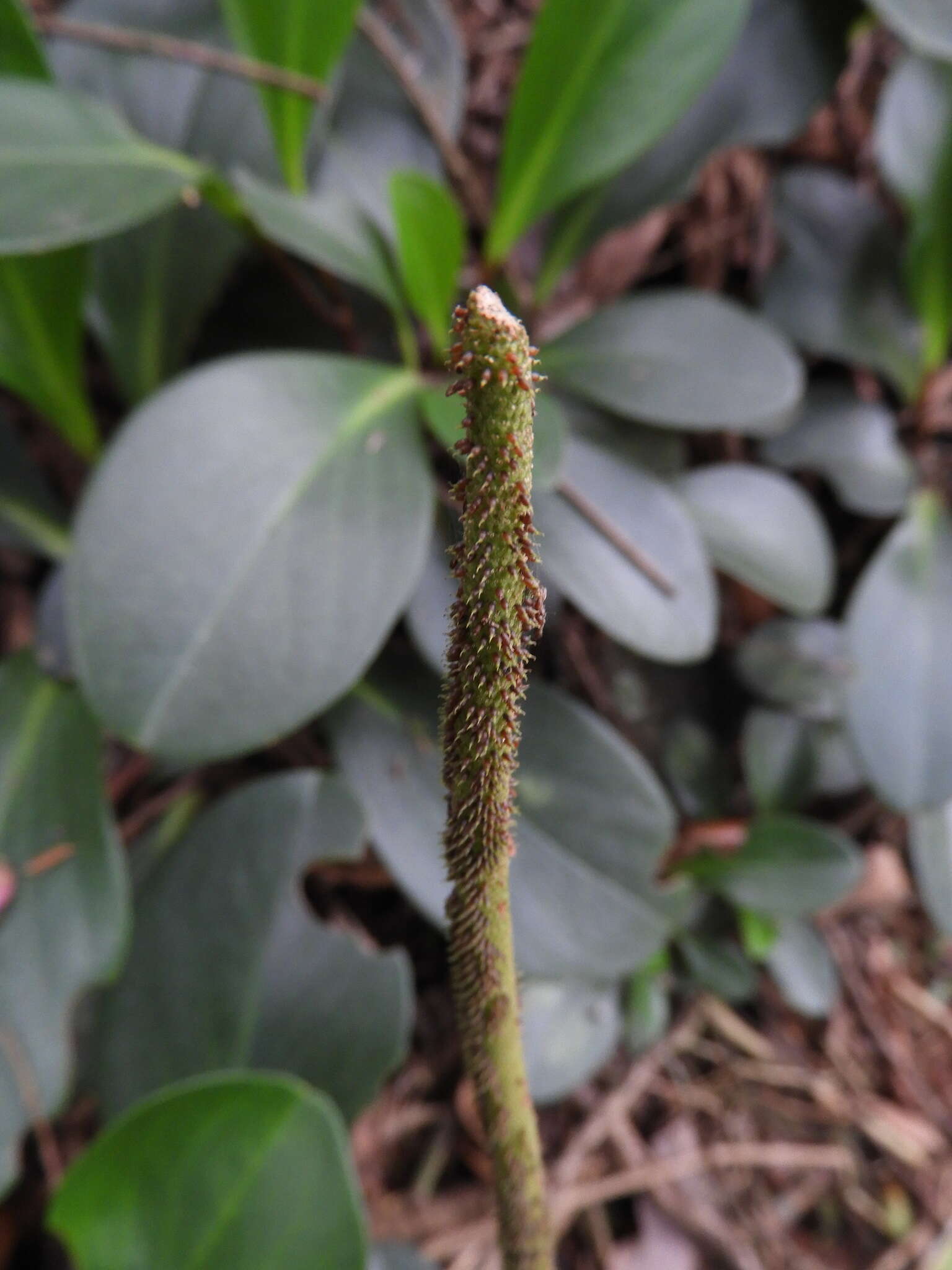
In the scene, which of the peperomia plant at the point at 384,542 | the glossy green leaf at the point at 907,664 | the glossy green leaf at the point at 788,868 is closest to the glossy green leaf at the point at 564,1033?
the peperomia plant at the point at 384,542

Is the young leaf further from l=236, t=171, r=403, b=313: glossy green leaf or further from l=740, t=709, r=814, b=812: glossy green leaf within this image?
l=740, t=709, r=814, b=812: glossy green leaf

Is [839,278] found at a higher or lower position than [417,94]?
lower

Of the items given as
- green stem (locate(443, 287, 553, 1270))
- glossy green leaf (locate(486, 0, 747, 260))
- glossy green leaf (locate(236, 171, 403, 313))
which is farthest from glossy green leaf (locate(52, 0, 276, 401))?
green stem (locate(443, 287, 553, 1270))

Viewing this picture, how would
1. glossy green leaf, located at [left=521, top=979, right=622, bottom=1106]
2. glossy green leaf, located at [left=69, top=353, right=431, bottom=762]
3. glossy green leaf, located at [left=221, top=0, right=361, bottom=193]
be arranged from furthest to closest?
glossy green leaf, located at [left=521, top=979, right=622, bottom=1106]
glossy green leaf, located at [left=221, top=0, right=361, bottom=193]
glossy green leaf, located at [left=69, top=353, right=431, bottom=762]

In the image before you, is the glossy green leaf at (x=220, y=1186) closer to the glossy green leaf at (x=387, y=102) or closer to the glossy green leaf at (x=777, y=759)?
the glossy green leaf at (x=777, y=759)

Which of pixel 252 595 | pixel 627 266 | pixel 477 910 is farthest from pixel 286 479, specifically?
pixel 627 266

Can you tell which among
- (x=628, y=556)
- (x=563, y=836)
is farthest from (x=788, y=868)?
(x=628, y=556)

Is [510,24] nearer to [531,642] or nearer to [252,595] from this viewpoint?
[252,595]

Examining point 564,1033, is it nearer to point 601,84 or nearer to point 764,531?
point 764,531
